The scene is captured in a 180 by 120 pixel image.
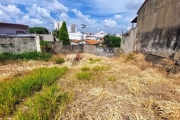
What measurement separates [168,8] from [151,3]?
90.5 inches

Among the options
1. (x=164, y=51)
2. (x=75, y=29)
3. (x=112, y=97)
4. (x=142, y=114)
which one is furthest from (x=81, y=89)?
(x=75, y=29)

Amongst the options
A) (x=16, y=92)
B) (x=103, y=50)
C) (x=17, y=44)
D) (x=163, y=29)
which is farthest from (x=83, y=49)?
(x=16, y=92)

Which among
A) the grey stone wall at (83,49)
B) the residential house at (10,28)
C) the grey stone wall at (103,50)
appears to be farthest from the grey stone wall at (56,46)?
the residential house at (10,28)

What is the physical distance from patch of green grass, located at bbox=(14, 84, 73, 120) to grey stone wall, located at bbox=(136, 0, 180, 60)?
4840mm

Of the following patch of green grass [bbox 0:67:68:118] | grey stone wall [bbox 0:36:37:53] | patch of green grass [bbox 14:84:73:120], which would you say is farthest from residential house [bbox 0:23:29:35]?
patch of green grass [bbox 14:84:73:120]

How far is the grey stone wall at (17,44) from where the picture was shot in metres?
7.62

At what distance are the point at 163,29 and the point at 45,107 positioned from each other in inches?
250

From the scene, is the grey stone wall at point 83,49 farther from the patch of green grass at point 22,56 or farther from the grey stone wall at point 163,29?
the grey stone wall at point 163,29

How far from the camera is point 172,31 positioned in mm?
4844

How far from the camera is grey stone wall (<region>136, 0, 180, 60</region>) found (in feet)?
15.2

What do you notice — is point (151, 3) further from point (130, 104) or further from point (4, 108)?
point (4, 108)

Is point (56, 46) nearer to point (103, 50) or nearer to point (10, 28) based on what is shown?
point (103, 50)

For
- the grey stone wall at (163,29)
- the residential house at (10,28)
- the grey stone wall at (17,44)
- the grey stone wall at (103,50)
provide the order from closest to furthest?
the grey stone wall at (163,29), the grey stone wall at (17,44), the grey stone wall at (103,50), the residential house at (10,28)

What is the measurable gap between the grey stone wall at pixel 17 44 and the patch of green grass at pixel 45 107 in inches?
296
